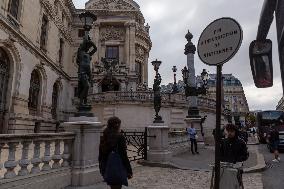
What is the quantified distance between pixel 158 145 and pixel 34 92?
1765cm

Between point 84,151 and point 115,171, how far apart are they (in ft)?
10.7

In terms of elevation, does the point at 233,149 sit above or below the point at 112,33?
below

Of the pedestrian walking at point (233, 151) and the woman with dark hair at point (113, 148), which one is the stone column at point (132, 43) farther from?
the woman with dark hair at point (113, 148)

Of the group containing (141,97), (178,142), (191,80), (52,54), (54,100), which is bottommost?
(178,142)

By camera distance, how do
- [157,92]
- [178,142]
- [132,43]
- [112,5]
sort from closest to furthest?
[157,92]
[178,142]
[132,43]
[112,5]

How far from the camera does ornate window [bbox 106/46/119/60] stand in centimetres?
4122

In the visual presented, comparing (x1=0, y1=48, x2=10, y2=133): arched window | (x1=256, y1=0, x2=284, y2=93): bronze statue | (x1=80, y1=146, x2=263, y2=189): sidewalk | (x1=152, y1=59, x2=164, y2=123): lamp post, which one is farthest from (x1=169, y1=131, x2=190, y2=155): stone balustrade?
(x1=0, y1=48, x2=10, y2=133): arched window

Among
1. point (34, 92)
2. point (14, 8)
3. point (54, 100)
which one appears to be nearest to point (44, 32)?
point (34, 92)

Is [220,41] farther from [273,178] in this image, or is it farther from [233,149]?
[273,178]

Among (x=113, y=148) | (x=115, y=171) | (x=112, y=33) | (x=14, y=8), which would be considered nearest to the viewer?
(x=115, y=171)

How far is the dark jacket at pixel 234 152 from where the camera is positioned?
5.16 meters

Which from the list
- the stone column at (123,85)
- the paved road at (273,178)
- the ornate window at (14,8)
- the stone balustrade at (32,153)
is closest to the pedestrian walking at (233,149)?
the paved road at (273,178)

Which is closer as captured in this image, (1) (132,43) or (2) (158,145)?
(2) (158,145)

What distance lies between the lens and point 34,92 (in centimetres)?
2639
